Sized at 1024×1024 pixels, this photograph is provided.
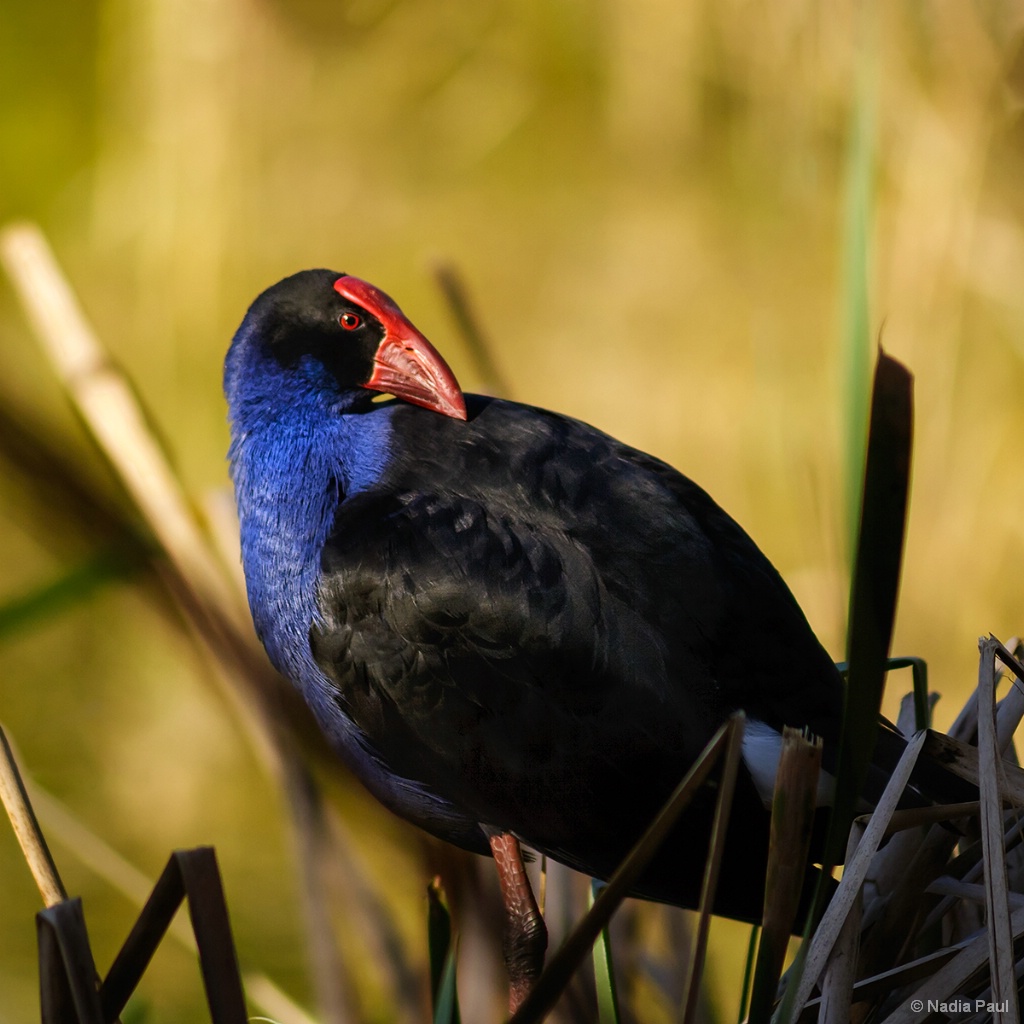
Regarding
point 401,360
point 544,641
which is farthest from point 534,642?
point 401,360

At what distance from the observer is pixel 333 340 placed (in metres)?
1.30

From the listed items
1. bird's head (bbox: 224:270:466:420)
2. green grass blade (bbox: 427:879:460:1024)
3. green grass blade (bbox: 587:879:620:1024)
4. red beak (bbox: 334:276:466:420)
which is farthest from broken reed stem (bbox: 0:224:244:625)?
green grass blade (bbox: 587:879:620:1024)

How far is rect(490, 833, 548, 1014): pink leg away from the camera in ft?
3.83

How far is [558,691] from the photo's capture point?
41.9 inches

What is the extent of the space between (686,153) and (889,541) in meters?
1.83

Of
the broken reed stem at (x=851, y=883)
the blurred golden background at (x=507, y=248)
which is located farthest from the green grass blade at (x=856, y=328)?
the blurred golden background at (x=507, y=248)

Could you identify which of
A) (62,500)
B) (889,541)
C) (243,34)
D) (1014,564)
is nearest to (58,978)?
(62,500)

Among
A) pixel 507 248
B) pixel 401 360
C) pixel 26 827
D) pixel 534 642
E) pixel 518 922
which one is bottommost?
pixel 518 922

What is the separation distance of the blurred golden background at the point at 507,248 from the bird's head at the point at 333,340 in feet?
2.23

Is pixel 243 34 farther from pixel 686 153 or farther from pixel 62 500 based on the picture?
pixel 62 500

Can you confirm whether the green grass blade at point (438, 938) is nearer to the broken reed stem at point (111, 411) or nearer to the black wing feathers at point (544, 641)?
the black wing feathers at point (544, 641)

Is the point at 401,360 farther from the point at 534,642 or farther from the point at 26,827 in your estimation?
the point at 26,827

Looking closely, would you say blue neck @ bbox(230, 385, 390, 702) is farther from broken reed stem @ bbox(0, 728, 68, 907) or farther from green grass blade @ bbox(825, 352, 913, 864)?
green grass blade @ bbox(825, 352, 913, 864)

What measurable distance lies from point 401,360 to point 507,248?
1.22m
